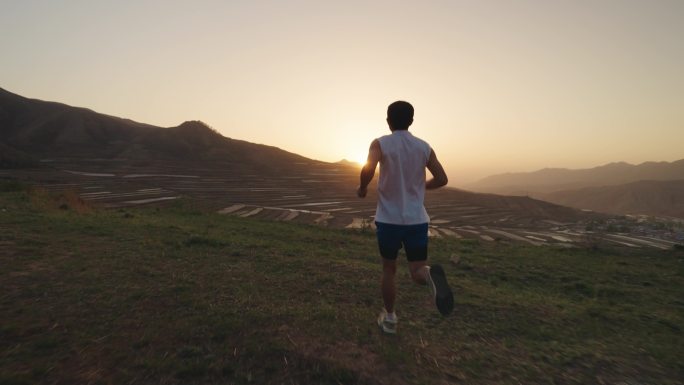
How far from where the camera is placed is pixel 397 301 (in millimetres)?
4680

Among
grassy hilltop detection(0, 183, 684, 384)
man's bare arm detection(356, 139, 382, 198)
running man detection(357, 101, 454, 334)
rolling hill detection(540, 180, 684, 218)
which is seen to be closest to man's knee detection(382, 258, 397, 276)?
running man detection(357, 101, 454, 334)

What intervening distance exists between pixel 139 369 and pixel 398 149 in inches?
110

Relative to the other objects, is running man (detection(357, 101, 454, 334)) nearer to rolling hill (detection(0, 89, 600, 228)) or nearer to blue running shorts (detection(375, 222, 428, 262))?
blue running shorts (detection(375, 222, 428, 262))

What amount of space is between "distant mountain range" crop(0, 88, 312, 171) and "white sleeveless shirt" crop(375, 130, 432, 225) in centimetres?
6011

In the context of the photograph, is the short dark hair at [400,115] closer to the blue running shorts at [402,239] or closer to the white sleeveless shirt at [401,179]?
the white sleeveless shirt at [401,179]

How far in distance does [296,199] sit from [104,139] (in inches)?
2004

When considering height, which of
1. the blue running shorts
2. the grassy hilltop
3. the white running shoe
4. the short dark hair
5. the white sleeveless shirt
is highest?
the short dark hair

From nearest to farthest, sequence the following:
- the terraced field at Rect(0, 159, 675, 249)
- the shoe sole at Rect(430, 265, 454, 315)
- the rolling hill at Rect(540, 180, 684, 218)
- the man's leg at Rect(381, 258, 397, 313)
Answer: the shoe sole at Rect(430, 265, 454, 315) < the man's leg at Rect(381, 258, 397, 313) < the terraced field at Rect(0, 159, 675, 249) < the rolling hill at Rect(540, 180, 684, 218)

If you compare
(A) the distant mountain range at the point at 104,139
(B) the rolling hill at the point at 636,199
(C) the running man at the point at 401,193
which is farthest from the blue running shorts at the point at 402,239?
(B) the rolling hill at the point at 636,199

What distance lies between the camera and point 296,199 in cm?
3862

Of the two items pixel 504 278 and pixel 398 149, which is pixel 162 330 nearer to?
pixel 398 149

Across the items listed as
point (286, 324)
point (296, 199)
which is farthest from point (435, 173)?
point (296, 199)

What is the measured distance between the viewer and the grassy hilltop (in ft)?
9.39

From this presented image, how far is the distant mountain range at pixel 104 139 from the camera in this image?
61.2m
